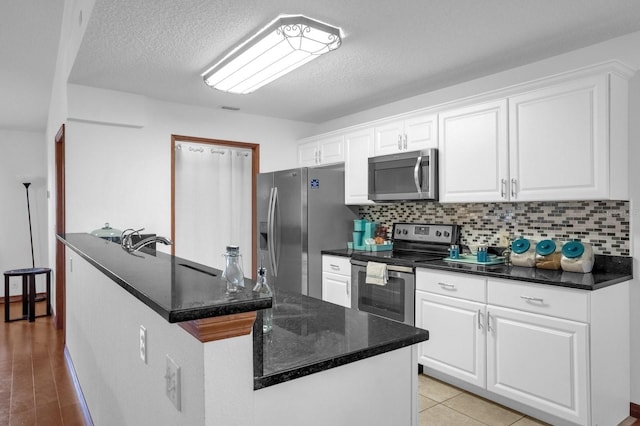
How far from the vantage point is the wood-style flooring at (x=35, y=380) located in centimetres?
262

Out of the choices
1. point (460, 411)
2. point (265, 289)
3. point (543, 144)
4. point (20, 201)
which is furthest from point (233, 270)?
point (20, 201)

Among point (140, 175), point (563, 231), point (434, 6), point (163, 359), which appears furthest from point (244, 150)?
point (163, 359)

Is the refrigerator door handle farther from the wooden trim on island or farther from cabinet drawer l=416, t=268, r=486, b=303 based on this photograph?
the wooden trim on island

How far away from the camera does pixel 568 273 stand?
261 cm

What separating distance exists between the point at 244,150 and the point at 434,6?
2982 mm

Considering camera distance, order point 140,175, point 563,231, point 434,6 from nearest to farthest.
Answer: point 434,6
point 563,231
point 140,175

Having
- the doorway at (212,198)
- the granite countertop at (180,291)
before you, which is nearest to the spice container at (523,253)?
the granite countertop at (180,291)

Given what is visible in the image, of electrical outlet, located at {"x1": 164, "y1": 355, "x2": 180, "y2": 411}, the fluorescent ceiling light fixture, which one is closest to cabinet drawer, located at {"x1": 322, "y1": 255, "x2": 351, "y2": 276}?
the fluorescent ceiling light fixture

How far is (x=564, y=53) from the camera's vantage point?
2893 millimetres

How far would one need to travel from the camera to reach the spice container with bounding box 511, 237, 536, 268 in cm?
288

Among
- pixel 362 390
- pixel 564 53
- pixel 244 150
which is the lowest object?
pixel 362 390

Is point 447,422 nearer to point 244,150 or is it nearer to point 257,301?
point 257,301

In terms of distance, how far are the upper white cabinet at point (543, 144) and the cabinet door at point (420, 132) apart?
89mm

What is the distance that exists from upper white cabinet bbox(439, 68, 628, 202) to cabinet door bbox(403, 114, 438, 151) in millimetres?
89
